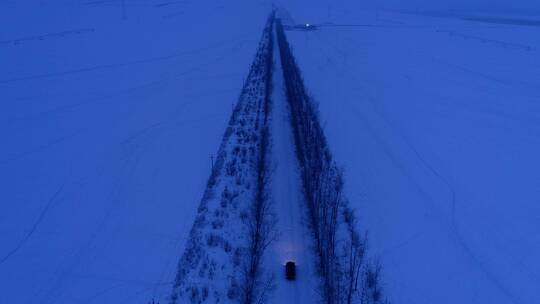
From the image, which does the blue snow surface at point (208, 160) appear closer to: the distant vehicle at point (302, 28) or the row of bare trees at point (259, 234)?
the row of bare trees at point (259, 234)

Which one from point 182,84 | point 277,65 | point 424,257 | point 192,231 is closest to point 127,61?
point 182,84

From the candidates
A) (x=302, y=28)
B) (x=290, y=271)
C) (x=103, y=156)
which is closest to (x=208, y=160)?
(x=103, y=156)

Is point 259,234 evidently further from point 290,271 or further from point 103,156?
point 103,156

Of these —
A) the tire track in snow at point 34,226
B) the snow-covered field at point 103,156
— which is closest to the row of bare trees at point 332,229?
the snow-covered field at point 103,156

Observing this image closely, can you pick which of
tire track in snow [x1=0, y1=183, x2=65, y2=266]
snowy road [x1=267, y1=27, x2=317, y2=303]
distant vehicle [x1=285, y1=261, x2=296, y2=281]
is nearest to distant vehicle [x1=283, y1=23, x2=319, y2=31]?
snowy road [x1=267, y1=27, x2=317, y2=303]

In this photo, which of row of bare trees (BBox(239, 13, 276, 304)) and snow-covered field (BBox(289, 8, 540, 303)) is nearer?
row of bare trees (BBox(239, 13, 276, 304))

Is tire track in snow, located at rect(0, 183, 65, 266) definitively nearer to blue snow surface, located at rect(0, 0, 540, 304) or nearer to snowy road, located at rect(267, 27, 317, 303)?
blue snow surface, located at rect(0, 0, 540, 304)
